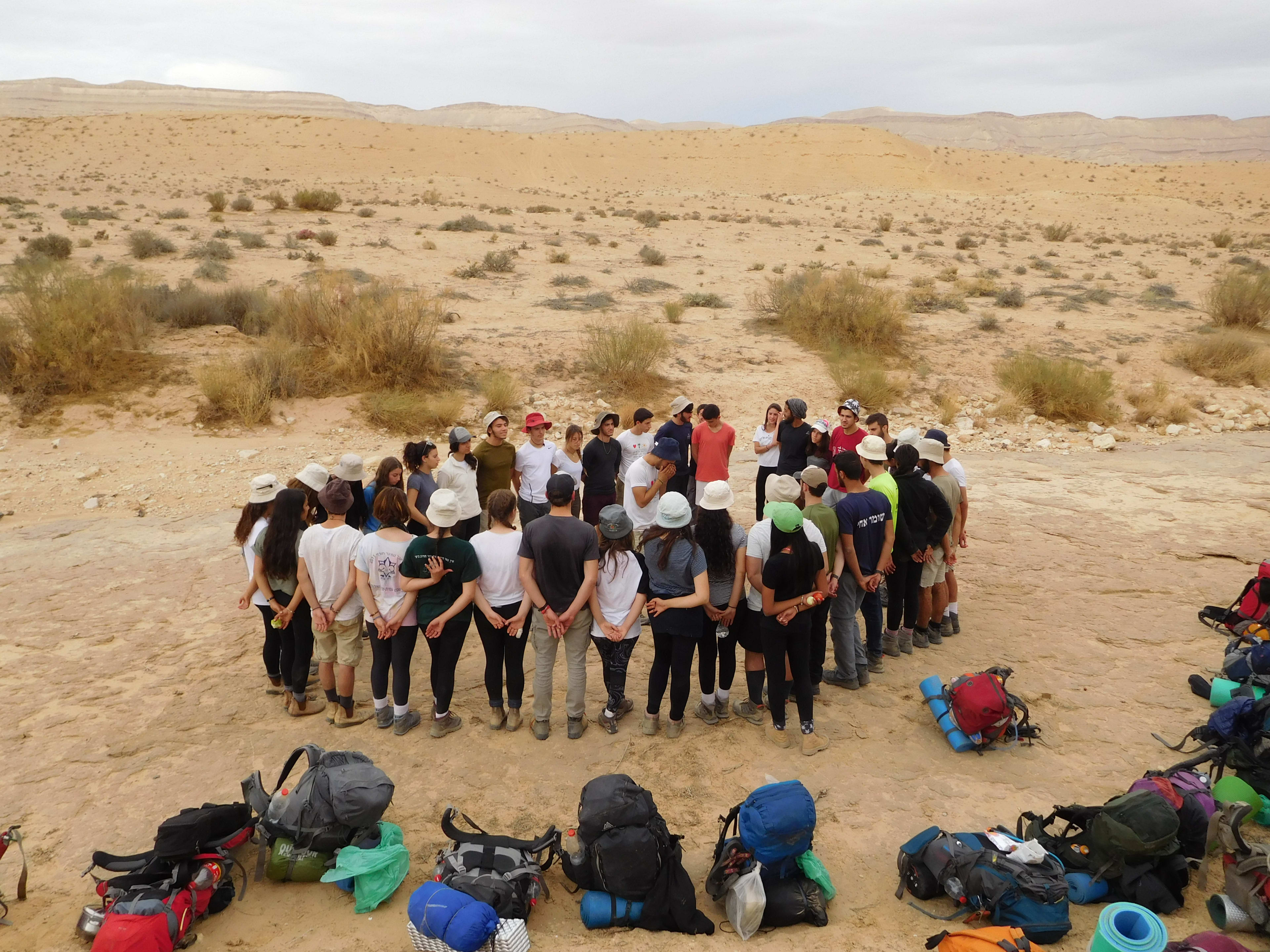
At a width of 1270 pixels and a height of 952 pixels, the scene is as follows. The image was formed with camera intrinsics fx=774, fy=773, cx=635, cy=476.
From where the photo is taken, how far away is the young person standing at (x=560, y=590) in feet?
15.4

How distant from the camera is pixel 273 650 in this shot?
17.8 ft

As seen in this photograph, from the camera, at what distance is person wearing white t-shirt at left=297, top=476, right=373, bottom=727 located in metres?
4.87

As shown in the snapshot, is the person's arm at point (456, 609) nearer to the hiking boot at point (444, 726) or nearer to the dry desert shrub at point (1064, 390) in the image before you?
the hiking boot at point (444, 726)

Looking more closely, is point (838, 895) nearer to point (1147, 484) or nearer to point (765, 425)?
point (765, 425)

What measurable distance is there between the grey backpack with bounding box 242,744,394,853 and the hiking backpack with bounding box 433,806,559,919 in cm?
37

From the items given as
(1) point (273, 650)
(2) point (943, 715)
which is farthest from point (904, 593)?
(1) point (273, 650)

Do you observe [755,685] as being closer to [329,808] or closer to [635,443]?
[635,443]

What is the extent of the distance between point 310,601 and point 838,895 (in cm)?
352

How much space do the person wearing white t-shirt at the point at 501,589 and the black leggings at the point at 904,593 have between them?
110 inches

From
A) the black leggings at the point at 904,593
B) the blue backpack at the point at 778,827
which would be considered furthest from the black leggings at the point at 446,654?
the black leggings at the point at 904,593

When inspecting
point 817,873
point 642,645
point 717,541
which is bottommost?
point 642,645

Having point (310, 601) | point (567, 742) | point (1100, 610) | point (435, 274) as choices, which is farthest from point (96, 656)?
point (435, 274)

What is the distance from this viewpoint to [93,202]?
3109cm

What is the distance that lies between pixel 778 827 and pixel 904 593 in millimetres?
2903
